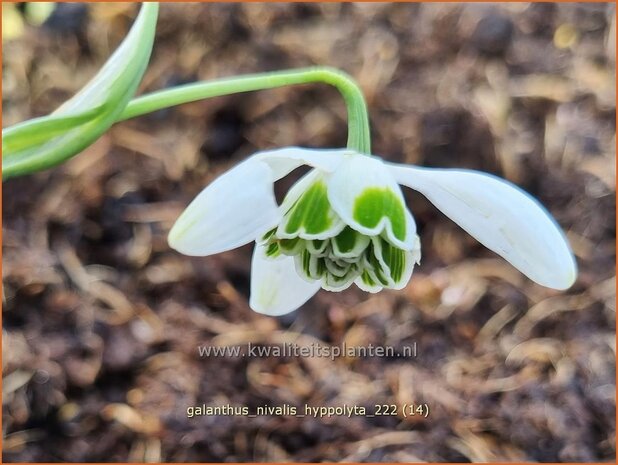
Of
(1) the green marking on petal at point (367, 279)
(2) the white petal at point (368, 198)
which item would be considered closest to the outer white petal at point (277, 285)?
(1) the green marking on petal at point (367, 279)

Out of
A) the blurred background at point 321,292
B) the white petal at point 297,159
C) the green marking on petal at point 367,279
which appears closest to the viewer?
the white petal at point 297,159

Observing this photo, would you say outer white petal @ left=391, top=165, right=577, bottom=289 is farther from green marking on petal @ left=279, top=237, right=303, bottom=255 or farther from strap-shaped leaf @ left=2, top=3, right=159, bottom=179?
strap-shaped leaf @ left=2, top=3, right=159, bottom=179

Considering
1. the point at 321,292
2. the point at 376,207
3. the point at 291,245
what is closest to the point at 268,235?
the point at 291,245

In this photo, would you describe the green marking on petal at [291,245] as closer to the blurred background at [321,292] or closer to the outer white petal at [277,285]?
the outer white petal at [277,285]

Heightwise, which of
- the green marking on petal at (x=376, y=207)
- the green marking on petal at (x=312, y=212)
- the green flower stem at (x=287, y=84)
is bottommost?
the green marking on petal at (x=312, y=212)

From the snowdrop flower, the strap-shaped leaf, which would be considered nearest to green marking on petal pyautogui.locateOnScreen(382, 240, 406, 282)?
the snowdrop flower

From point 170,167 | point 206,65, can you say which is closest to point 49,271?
point 170,167
